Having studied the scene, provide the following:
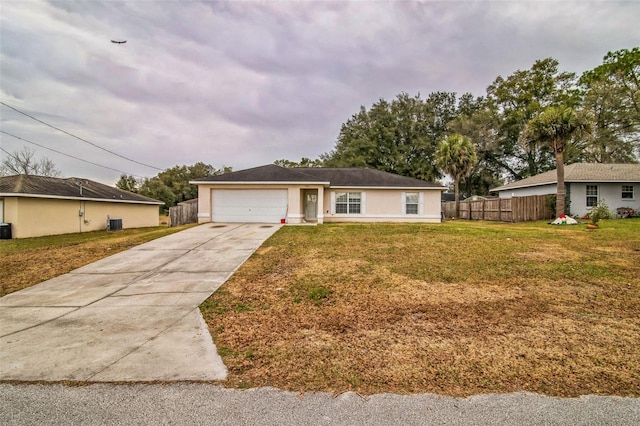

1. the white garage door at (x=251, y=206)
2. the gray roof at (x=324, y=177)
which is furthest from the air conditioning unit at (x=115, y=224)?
the white garage door at (x=251, y=206)

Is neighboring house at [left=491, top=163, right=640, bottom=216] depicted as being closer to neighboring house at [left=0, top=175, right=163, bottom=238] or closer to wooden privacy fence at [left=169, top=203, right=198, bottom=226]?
wooden privacy fence at [left=169, top=203, right=198, bottom=226]

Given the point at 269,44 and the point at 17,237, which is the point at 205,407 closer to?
the point at 269,44

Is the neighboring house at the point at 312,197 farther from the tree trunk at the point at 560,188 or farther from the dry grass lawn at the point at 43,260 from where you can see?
the tree trunk at the point at 560,188

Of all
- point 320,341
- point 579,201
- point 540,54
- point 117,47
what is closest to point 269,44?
point 117,47

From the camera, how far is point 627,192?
20.2 meters

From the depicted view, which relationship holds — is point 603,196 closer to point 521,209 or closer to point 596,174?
point 596,174

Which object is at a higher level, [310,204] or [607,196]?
[607,196]

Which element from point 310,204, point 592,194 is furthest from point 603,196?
point 310,204

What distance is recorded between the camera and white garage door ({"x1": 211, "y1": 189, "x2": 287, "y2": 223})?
17.1 meters

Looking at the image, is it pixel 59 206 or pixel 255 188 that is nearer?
pixel 59 206

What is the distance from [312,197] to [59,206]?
1439 cm

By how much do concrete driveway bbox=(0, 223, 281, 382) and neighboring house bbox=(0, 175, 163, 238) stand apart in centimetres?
1093

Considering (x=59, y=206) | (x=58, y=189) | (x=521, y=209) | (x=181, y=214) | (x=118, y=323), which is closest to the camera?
(x=118, y=323)

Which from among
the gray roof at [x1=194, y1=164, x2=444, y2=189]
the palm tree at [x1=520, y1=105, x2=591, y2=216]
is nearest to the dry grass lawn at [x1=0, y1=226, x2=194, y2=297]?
the gray roof at [x1=194, y1=164, x2=444, y2=189]
